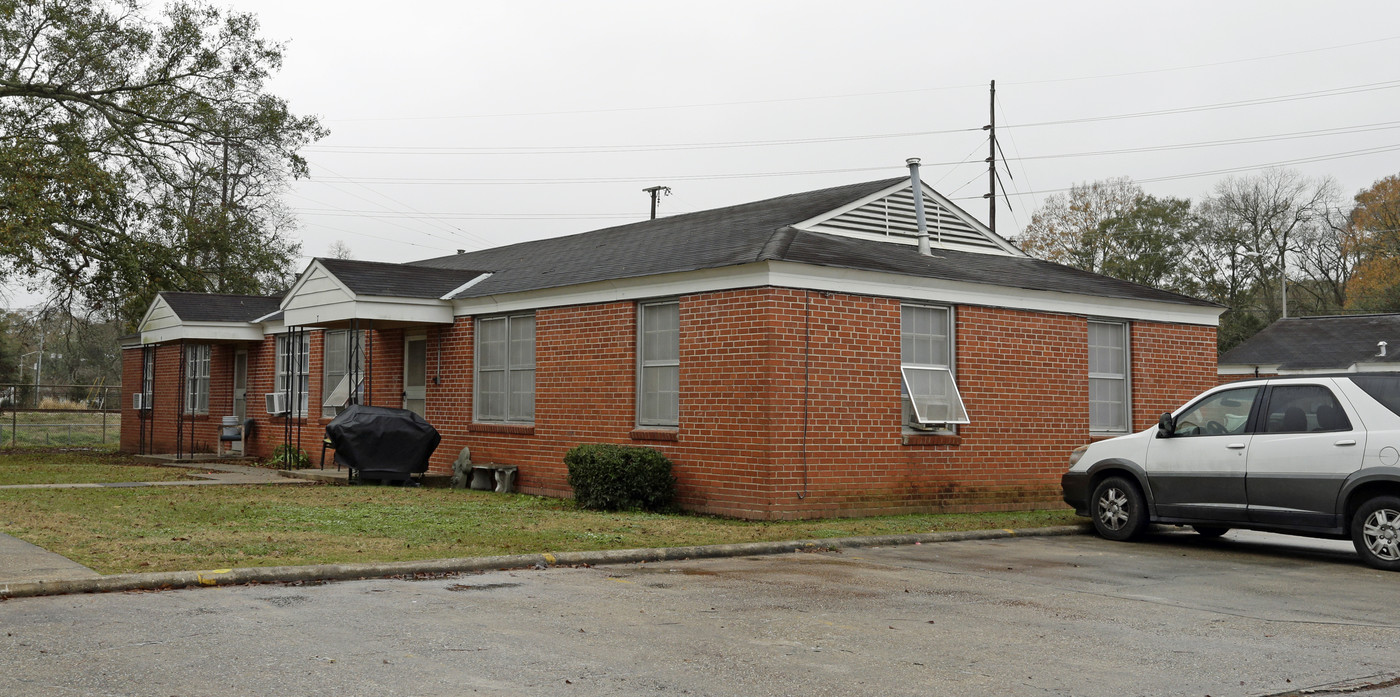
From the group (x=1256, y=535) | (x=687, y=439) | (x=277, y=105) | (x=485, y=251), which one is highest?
(x=277, y=105)

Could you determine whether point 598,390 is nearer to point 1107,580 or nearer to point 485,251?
point 1107,580

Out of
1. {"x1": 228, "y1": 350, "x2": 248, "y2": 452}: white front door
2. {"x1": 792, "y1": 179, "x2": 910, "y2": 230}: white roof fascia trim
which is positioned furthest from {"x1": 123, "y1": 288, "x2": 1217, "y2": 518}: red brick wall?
{"x1": 228, "y1": 350, "x2": 248, "y2": 452}: white front door

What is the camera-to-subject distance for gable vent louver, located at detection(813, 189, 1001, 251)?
1697 centimetres

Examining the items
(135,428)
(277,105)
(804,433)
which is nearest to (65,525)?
(804,433)

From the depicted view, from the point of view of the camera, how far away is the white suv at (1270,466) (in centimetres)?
1065

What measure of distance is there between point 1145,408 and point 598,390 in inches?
338

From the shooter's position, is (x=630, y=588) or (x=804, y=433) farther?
(x=804, y=433)

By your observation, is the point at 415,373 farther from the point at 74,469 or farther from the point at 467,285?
the point at 74,469

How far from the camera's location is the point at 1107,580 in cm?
977

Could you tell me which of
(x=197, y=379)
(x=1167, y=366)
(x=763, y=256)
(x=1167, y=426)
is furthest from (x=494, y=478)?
(x=197, y=379)

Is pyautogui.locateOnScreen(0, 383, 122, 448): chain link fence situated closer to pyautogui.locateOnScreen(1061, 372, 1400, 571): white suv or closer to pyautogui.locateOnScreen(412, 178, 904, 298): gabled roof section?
pyautogui.locateOnScreen(412, 178, 904, 298): gabled roof section

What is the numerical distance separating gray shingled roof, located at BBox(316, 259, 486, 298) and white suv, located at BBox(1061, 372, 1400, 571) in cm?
1114

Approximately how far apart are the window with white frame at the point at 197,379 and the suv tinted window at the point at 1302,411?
24234 mm

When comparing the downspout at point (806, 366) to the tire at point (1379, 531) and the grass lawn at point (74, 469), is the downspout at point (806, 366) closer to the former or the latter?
the tire at point (1379, 531)
